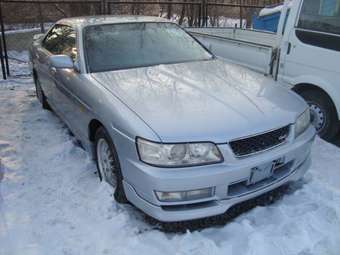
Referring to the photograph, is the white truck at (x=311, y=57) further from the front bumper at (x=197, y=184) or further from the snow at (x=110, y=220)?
the front bumper at (x=197, y=184)

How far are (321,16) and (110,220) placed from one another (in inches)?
126

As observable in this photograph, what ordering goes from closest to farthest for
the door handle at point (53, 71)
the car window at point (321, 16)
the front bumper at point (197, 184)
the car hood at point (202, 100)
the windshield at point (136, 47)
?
1. the front bumper at point (197, 184)
2. the car hood at point (202, 100)
3. the windshield at point (136, 47)
4. the car window at point (321, 16)
5. the door handle at point (53, 71)

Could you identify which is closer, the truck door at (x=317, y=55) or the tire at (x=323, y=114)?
the truck door at (x=317, y=55)

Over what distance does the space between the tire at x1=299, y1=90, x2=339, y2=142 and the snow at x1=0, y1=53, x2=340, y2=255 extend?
50cm

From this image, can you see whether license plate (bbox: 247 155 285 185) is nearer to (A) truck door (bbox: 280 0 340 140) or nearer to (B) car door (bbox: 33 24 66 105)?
(A) truck door (bbox: 280 0 340 140)

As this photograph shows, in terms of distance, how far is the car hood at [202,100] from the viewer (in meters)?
2.52

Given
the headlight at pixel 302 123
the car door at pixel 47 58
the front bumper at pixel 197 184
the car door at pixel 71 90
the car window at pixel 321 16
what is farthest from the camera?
the car door at pixel 47 58

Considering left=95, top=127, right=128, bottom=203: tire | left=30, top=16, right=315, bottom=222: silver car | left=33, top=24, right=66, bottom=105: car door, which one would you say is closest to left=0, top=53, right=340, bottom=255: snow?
left=95, top=127, right=128, bottom=203: tire

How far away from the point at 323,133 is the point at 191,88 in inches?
83.0

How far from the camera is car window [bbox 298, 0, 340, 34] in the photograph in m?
3.94

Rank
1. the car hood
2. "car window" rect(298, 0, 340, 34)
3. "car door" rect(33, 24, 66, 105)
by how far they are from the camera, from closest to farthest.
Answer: the car hood, "car window" rect(298, 0, 340, 34), "car door" rect(33, 24, 66, 105)

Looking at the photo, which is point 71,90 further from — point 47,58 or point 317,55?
point 317,55

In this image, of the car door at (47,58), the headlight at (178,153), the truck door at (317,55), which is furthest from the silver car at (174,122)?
the truck door at (317,55)

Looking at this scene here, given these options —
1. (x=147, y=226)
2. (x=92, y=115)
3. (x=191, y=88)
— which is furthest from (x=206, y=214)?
(x=92, y=115)
